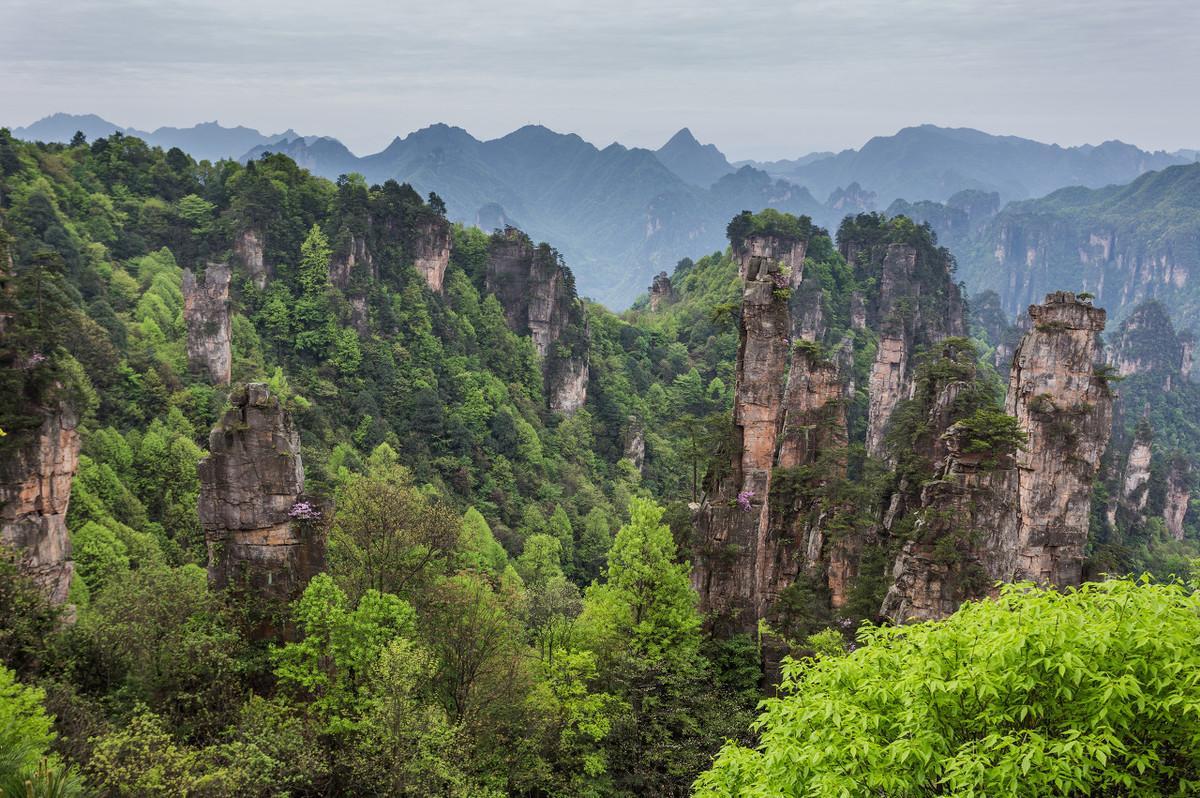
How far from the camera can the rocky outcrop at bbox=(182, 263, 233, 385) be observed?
62469mm

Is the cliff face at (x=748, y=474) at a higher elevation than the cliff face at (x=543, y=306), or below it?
below

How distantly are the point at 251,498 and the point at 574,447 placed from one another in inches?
2473

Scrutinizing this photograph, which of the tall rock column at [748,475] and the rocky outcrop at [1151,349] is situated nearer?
the tall rock column at [748,475]

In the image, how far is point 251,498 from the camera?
75.9 feet

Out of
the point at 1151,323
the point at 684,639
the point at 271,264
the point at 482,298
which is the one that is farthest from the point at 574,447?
the point at 1151,323

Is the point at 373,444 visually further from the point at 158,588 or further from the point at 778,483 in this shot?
the point at 158,588

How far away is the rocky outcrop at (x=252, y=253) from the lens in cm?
7727

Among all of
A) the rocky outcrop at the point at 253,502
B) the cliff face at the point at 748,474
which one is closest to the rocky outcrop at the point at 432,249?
the cliff face at the point at 748,474

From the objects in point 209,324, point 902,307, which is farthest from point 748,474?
point 902,307

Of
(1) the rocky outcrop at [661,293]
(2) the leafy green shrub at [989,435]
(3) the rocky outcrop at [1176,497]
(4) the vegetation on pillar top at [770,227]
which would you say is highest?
(4) the vegetation on pillar top at [770,227]

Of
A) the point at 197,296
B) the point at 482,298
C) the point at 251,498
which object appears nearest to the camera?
the point at 251,498

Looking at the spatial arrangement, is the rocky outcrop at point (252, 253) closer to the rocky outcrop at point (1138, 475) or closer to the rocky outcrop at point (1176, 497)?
the rocky outcrop at point (1138, 475)

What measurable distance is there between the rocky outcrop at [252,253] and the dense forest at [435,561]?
0.20 metres

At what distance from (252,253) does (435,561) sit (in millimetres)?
61657
